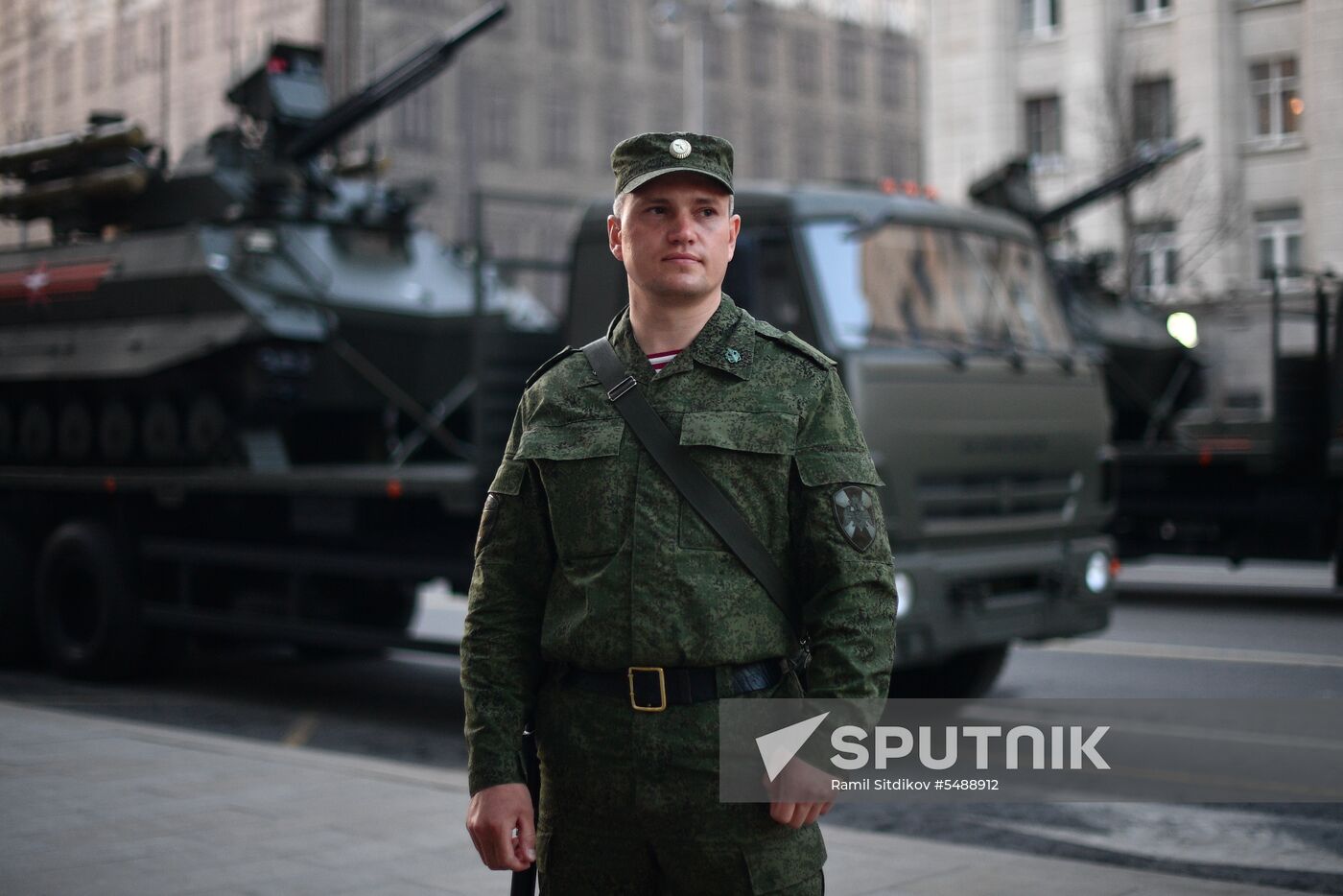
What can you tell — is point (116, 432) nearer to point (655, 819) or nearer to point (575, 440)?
point (575, 440)

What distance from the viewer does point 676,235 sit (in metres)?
2.79

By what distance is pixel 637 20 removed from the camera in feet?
184

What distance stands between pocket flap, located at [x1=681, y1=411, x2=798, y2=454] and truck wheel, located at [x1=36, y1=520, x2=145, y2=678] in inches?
332

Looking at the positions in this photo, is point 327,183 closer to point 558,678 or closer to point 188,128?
point 188,128

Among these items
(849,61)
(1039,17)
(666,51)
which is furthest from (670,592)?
(849,61)

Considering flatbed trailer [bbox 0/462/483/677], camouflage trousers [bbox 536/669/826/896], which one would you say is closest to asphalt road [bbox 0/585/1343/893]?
flatbed trailer [bbox 0/462/483/677]

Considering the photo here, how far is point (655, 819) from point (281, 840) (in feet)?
10.4

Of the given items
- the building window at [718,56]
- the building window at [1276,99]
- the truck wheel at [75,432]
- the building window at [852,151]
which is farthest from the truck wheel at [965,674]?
the building window at [852,151]

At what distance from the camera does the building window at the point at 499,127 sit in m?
49.8

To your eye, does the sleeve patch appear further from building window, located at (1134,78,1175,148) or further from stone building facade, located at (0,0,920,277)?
building window, located at (1134,78,1175,148)

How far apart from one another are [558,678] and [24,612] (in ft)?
30.3

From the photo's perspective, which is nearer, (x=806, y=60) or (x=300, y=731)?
(x=300, y=731)

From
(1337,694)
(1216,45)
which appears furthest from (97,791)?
(1216,45)

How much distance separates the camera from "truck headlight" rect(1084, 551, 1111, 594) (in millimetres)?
8258
